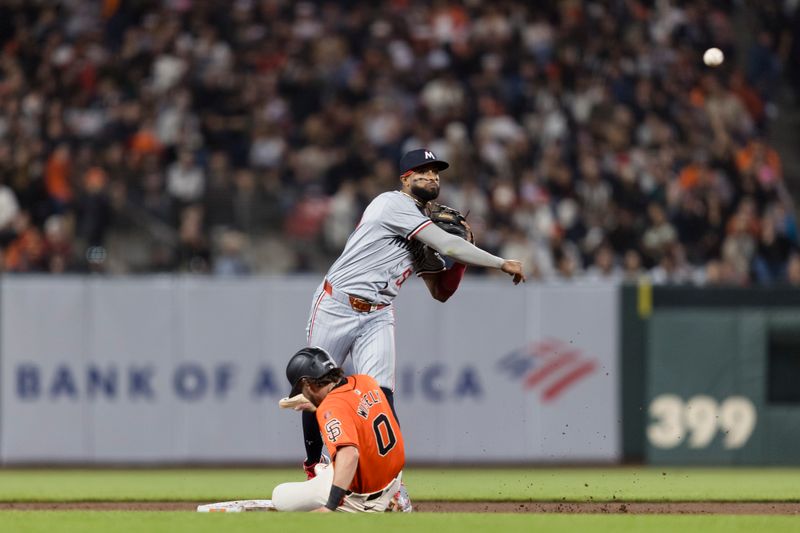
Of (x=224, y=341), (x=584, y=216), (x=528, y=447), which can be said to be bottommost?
(x=528, y=447)

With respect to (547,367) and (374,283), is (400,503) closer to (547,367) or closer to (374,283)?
(374,283)

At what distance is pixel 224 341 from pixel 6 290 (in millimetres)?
2143

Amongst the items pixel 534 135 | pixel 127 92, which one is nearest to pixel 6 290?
pixel 127 92

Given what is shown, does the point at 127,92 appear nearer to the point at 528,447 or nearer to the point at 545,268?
the point at 545,268

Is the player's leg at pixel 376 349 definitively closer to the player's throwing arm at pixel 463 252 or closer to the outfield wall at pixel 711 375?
the player's throwing arm at pixel 463 252

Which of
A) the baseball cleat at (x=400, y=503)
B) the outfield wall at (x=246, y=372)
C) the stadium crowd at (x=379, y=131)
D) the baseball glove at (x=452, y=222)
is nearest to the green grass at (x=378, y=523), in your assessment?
the baseball cleat at (x=400, y=503)

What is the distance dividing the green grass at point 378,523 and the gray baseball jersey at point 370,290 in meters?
1.16

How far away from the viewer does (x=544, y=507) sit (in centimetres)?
903

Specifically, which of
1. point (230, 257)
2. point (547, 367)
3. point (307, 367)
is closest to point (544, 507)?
point (307, 367)

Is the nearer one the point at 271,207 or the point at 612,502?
the point at 612,502

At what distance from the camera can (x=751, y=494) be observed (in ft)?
33.6

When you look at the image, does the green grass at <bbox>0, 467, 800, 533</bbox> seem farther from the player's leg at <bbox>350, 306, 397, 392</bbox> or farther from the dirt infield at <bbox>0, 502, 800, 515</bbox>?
the player's leg at <bbox>350, 306, 397, 392</bbox>

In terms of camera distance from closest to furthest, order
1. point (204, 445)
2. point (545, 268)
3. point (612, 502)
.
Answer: point (612, 502) → point (204, 445) → point (545, 268)

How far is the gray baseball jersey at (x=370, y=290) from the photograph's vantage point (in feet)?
27.2
